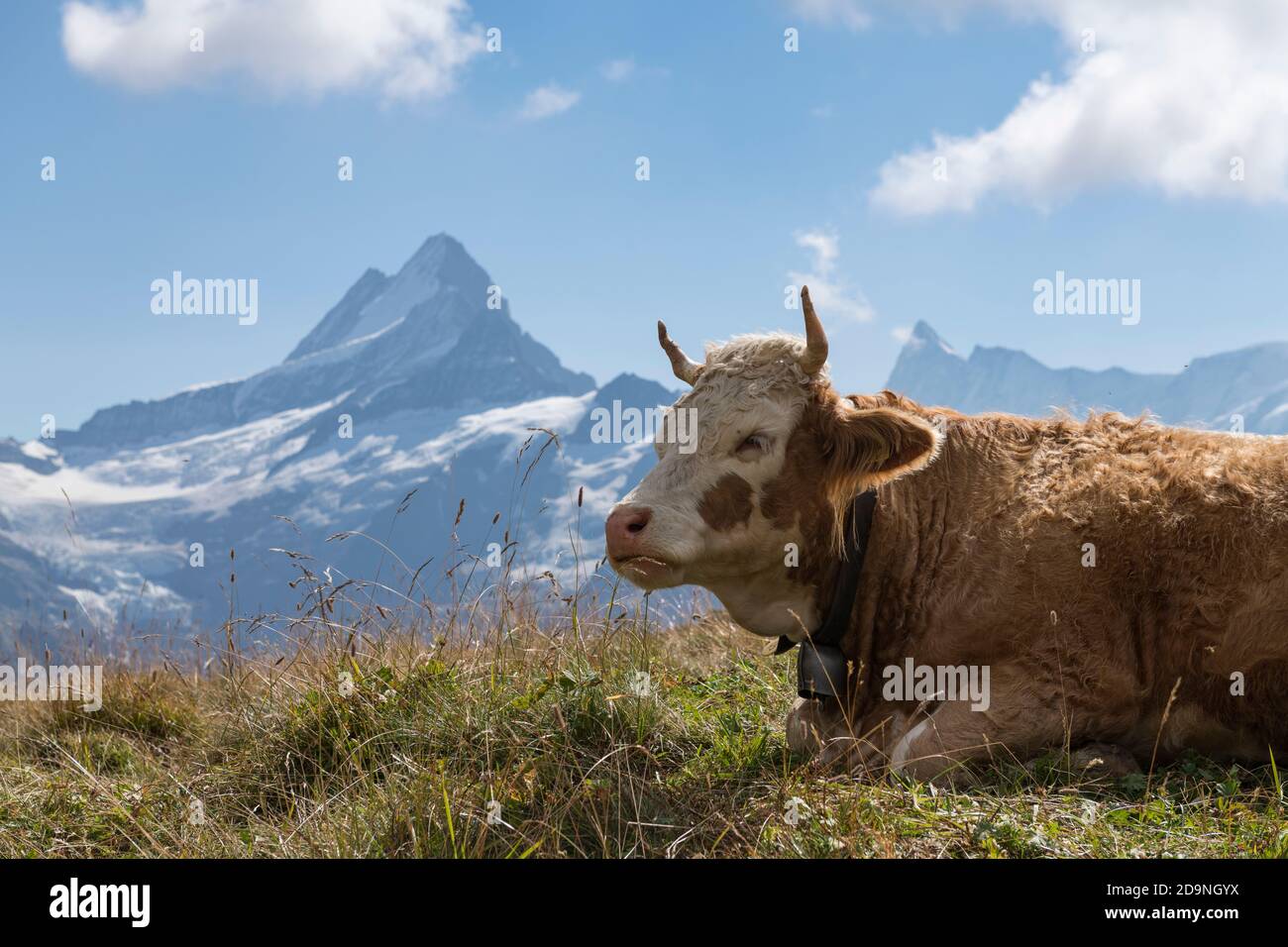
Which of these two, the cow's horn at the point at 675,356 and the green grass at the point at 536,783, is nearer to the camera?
the green grass at the point at 536,783

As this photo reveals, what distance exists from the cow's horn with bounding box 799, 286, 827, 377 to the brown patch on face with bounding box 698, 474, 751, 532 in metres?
0.73

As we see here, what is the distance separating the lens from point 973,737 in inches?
214

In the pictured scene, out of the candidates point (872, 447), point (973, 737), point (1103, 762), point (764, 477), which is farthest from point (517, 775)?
point (1103, 762)

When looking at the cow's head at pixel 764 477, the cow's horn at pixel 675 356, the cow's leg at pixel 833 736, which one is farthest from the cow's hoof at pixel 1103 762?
the cow's horn at pixel 675 356

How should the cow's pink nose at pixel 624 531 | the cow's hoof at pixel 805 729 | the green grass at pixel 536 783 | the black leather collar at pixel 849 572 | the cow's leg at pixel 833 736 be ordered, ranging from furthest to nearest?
the black leather collar at pixel 849 572 < the cow's hoof at pixel 805 729 < the cow's leg at pixel 833 736 < the cow's pink nose at pixel 624 531 < the green grass at pixel 536 783

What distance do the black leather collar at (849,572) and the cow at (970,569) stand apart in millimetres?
17

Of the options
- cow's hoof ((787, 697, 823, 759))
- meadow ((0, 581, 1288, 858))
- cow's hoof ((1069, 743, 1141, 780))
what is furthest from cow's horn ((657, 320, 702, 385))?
cow's hoof ((1069, 743, 1141, 780))

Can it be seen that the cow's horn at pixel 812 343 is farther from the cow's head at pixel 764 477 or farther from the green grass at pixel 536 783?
the green grass at pixel 536 783

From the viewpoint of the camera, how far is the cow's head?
220 inches

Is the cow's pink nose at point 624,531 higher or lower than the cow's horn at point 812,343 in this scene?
lower

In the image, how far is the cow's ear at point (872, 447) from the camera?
5641mm

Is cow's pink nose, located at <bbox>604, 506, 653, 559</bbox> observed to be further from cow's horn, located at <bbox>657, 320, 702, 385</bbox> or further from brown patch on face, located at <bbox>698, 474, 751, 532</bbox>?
cow's horn, located at <bbox>657, 320, 702, 385</bbox>

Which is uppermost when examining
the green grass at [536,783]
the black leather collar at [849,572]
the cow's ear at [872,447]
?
the cow's ear at [872,447]

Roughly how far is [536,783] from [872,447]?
234 centimetres
